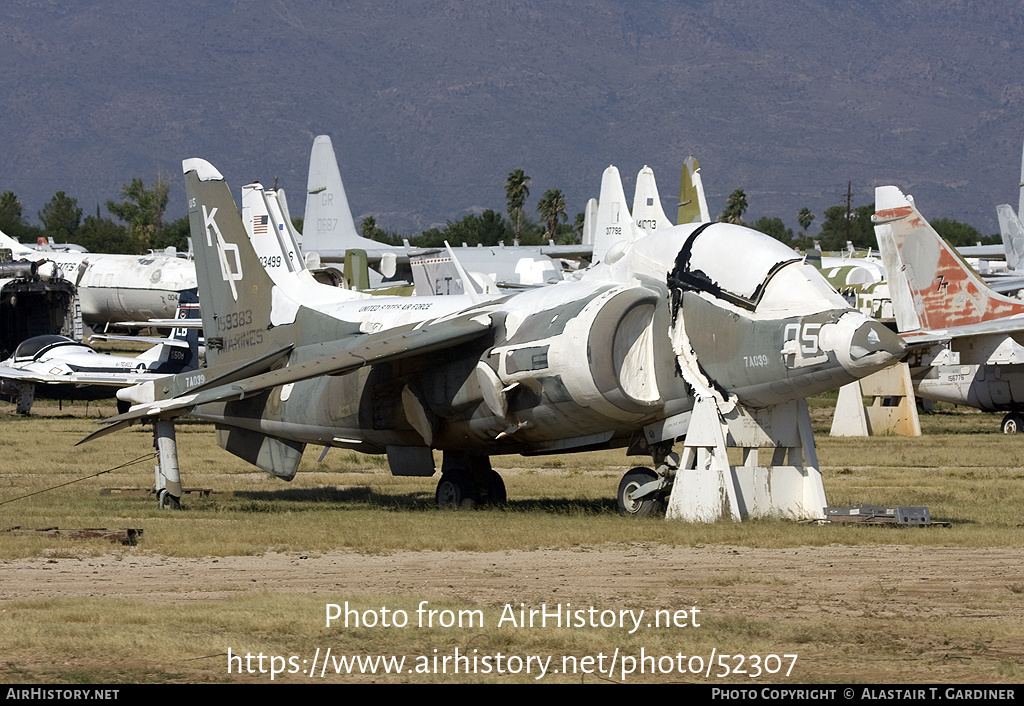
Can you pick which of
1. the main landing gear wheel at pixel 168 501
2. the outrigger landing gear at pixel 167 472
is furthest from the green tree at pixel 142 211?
the main landing gear wheel at pixel 168 501

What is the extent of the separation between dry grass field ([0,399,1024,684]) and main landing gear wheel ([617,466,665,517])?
12.1 inches

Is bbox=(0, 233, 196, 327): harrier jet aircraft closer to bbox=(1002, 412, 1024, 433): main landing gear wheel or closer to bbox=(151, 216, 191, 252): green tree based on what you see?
bbox=(1002, 412, 1024, 433): main landing gear wheel

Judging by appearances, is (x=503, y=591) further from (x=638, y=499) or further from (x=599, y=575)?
(x=638, y=499)

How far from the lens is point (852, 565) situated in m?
11.1

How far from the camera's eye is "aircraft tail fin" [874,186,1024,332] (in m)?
26.9

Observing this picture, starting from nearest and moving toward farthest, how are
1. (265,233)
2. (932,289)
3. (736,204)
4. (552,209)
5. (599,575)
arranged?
(599,575), (265,233), (932,289), (736,204), (552,209)

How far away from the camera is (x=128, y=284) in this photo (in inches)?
2239

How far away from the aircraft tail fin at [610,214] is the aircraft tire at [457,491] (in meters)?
20.4

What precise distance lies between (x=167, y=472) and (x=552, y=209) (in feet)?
392

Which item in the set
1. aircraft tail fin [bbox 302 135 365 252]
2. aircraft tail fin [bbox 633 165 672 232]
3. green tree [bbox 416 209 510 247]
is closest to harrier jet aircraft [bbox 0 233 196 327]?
aircraft tail fin [bbox 302 135 365 252]

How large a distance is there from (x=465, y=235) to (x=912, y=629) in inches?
5064

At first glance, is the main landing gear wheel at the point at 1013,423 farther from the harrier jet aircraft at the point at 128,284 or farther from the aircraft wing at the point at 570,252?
the harrier jet aircraft at the point at 128,284

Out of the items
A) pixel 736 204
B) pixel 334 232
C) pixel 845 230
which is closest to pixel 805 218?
pixel 845 230
